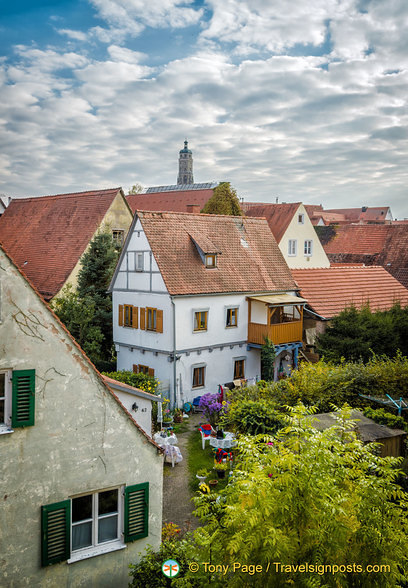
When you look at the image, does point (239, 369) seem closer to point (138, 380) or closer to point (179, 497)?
point (138, 380)

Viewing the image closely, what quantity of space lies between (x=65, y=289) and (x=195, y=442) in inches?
533

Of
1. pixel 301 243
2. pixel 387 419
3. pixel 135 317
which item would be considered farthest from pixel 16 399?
Result: pixel 301 243

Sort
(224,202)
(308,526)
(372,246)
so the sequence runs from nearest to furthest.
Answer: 1. (308,526)
2. (224,202)
3. (372,246)

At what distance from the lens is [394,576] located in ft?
19.7

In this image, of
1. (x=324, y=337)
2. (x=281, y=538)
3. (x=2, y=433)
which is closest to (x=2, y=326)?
(x=2, y=433)

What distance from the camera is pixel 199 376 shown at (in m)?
24.8

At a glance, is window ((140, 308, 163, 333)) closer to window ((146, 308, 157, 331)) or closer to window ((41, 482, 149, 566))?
window ((146, 308, 157, 331))

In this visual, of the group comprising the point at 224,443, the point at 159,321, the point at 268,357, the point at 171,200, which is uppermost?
the point at 171,200

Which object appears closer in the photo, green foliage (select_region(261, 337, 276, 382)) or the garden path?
the garden path

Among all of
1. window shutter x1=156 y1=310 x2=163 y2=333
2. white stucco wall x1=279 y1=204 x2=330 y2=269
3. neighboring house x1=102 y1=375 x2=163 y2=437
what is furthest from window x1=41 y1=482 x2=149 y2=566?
white stucco wall x1=279 y1=204 x2=330 y2=269

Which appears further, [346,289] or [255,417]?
[346,289]

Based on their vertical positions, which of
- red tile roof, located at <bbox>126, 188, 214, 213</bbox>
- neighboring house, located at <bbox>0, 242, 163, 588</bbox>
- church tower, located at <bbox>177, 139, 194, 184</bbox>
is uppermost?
church tower, located at <bbox>177, 139, 194, 184</bbox>

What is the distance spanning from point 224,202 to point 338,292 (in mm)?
14654

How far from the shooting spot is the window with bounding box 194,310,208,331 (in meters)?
24.4
